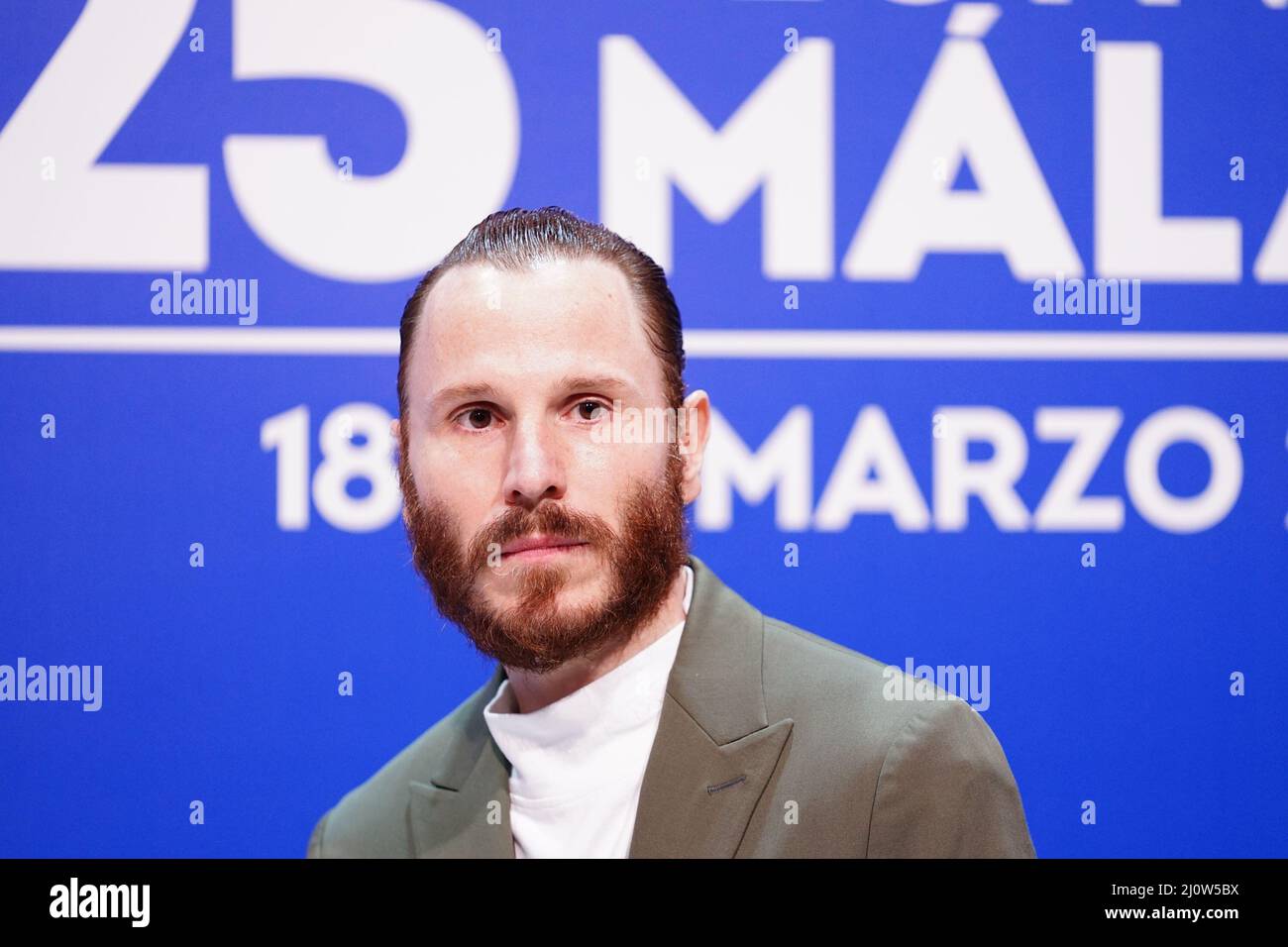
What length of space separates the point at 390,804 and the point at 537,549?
2.53 feet

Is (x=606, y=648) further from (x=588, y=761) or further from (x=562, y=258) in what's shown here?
(x=562, y=258)

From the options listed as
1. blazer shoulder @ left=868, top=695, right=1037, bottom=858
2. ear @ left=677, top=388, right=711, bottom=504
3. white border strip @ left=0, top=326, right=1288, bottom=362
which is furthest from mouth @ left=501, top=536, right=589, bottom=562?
white border strip @ left=0, top=326, right=1288, bottom=362

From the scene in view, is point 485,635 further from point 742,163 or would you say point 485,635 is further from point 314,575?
point 742,163

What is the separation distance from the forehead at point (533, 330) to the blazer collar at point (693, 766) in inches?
20.4

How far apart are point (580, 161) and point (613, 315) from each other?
96cm

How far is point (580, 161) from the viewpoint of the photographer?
3195mm

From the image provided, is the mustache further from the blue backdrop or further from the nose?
the blue backdrop

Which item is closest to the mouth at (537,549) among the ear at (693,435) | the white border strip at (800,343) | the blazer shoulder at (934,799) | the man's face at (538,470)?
the man's face at (538,470)

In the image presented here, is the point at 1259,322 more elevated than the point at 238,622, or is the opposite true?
the point at 1259,322

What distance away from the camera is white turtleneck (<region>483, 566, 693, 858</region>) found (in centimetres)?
229

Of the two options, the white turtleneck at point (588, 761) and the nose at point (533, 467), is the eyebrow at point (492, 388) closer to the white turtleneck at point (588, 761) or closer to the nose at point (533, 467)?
the nose at point (533, 467)

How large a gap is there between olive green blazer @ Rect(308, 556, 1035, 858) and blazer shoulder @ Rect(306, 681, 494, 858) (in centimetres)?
14

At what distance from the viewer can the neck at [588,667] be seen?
7.86 feet
